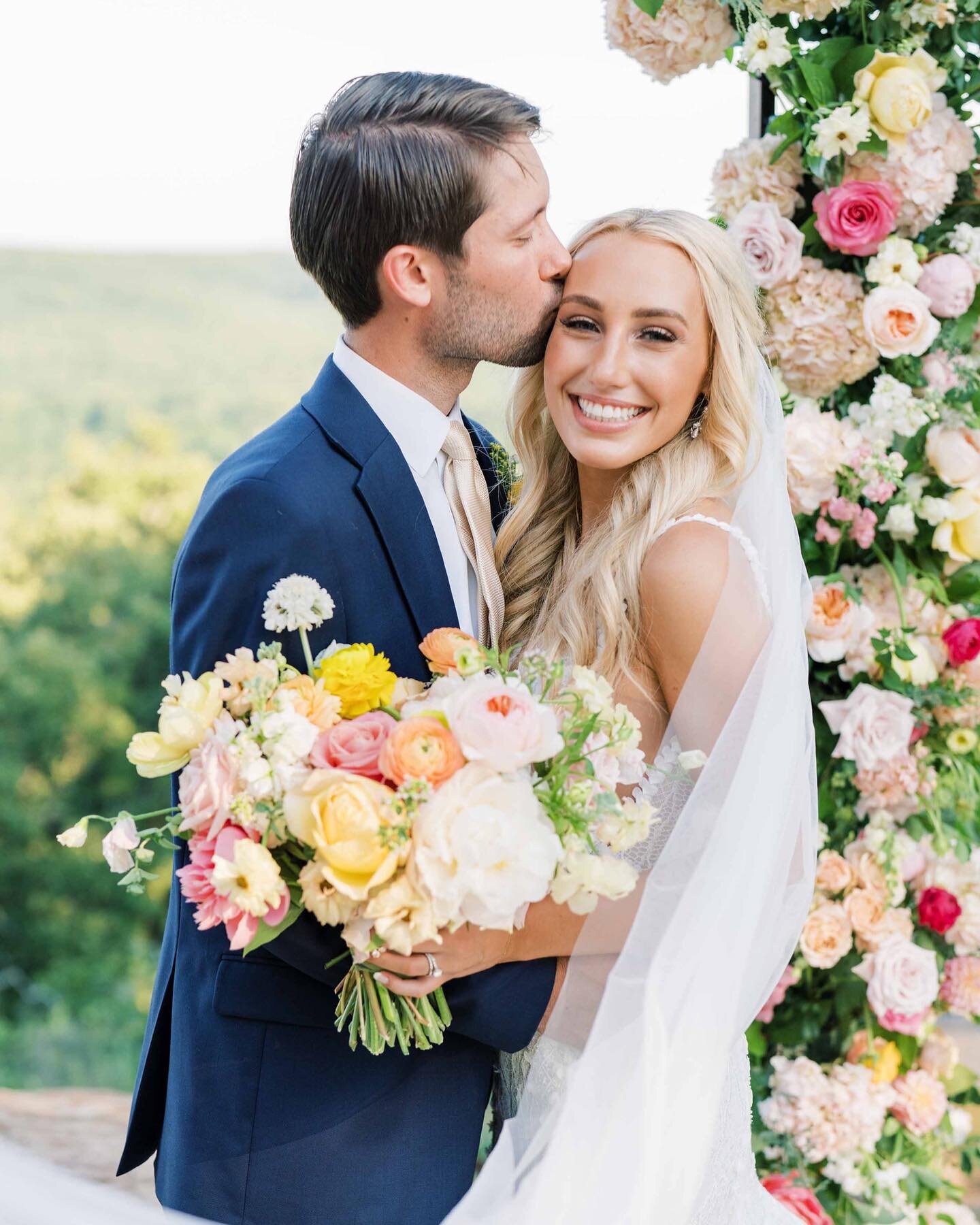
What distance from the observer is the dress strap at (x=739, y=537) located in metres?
2.12

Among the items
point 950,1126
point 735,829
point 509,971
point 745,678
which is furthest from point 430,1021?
point 950,1126

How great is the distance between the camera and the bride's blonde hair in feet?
7.29

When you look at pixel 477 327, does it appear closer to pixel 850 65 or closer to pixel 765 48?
pixel 765 48

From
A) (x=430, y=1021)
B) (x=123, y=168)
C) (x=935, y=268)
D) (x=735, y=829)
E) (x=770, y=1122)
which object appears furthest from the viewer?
(x=123, y=168)

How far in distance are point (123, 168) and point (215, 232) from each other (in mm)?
1108

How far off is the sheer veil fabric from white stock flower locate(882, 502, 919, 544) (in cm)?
62

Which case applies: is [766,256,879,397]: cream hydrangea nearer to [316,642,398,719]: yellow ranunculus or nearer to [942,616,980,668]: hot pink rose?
[942,616,980,668]: hot pink rose

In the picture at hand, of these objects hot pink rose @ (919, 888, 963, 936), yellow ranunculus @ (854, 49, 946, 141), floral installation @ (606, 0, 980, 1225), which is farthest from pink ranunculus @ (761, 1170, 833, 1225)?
yellow ranunculus @ (854, 49, 946, 141)

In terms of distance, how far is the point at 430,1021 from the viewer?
69.8 inches

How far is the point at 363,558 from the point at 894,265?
1.33 m

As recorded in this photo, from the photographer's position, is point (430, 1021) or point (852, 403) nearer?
point (430, 1021)

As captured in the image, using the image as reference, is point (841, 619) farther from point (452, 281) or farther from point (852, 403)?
point (452, 281)

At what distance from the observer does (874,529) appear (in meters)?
2.71

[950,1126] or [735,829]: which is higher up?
[735,829]
